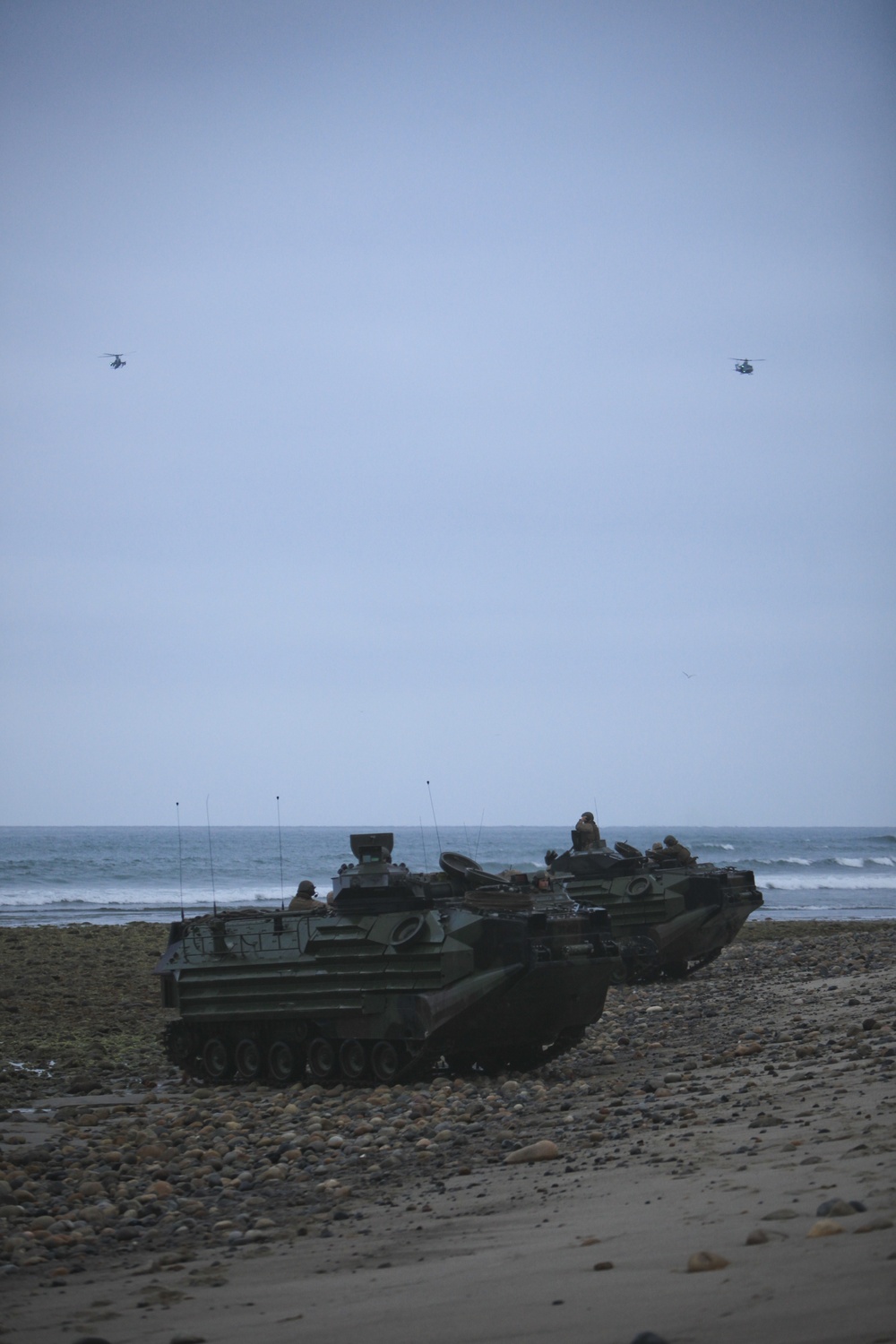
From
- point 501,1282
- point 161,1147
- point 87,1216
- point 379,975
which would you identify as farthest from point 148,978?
point 501,1282

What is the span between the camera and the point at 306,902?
17.9 meters

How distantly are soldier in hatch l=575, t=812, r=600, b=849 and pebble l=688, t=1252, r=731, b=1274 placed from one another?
69.4 feet

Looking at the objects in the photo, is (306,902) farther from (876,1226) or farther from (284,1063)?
(876,1226)

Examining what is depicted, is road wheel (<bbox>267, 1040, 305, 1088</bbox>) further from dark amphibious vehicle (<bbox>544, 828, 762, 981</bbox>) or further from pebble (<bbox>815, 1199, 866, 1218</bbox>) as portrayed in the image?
pebble (<bbox>815, 1199, 866, 1218</bbox>)

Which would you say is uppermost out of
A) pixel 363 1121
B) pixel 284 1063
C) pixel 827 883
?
pixel 363 1121

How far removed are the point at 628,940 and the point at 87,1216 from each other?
17.2 metres

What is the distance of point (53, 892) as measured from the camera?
59656mm

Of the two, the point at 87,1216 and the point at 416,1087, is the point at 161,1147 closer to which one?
the point at 87,1216

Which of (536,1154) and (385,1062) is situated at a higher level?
(536,1154)

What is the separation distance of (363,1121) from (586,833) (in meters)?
14.9

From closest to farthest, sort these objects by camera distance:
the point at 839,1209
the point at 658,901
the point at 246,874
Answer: the point at 839,1209, the point at 658,901, the point at 246,874

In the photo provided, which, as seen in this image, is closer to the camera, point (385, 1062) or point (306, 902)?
point (385, 1062)

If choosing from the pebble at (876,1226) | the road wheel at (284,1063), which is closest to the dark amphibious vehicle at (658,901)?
the road wheel at (284,1063)

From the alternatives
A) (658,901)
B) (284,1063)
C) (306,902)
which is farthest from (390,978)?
(658,901)
